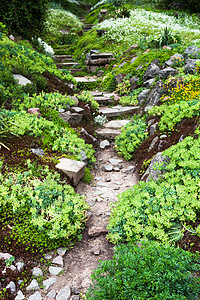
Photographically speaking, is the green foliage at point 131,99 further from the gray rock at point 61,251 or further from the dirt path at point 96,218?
the gray rock at point 61,251

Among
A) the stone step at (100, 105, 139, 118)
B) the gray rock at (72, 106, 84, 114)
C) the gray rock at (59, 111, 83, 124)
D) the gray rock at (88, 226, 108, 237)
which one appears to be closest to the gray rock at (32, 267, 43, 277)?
the gray rock at (88, 226, 108, 237)

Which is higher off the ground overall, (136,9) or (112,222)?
(136,9)

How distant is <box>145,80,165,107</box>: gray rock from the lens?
7.59 meters

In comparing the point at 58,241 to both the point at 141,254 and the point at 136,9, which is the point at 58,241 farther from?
the point at 136,9

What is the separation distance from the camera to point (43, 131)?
5590 mm

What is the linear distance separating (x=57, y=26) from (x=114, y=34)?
10.1 m

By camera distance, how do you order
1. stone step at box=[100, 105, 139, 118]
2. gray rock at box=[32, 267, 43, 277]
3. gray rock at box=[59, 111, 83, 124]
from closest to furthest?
gray rock at box=[32, 267, 43, 277] < gray rock at box=[59, 111, 83, 124] < stone step at box=[100, 105, 139, 118]

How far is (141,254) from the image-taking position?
238cm

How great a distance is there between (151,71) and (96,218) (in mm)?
7085

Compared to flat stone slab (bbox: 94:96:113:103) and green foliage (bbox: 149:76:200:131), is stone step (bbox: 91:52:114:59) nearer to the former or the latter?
flat stone slab (bbox: 94:96:113:103)

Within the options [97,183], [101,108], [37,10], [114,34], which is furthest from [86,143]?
[114,34]

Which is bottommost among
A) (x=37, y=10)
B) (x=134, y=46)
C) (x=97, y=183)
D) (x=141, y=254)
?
(x=97, y=183)

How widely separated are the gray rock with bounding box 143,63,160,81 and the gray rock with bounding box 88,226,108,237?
23.7 feet

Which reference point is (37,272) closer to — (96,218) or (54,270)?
(54,270)
